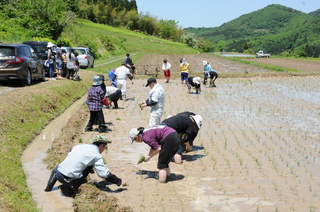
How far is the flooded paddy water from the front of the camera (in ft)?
21.5

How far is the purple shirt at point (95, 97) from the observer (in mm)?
10930

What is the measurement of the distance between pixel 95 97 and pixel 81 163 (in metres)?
4.55

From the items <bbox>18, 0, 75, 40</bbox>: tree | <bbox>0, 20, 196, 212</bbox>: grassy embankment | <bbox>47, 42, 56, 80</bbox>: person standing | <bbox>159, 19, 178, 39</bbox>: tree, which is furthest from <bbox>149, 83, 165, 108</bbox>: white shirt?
<bbox>159, 19, 178, 39</bbox>: tree

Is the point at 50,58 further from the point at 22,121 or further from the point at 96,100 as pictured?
the point at 96,100

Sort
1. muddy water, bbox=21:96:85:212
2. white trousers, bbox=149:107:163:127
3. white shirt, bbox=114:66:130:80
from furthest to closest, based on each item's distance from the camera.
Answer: white shirt, bbox=114:66:130:80
white trousers, bbox=149:107:163:127
muddy water, bbox=21:96:85:212

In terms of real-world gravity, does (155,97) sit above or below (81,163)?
above

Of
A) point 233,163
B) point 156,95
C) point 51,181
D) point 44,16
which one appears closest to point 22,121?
point 156,95

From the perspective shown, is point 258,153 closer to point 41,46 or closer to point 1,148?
point 1,148

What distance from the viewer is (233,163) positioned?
873 cm

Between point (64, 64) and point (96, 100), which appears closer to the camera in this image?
point (96, 100)

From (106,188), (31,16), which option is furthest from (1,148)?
(31,16)

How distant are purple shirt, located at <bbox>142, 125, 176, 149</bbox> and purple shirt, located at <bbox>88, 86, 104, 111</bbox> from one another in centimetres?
379

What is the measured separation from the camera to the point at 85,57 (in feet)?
97.3

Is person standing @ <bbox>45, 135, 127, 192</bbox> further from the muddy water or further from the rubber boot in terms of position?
the muddy water
